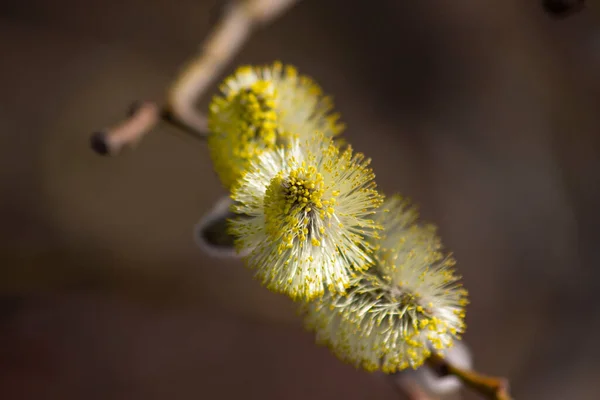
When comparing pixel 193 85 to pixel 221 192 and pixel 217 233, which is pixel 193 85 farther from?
pixel 221 192

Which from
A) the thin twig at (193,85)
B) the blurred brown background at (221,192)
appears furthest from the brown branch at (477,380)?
the blurred brown background at (221,192)

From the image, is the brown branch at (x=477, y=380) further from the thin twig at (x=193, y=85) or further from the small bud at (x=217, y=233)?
the thin twig at (x=193, y=85)

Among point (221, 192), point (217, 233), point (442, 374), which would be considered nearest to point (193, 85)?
point (217, 233)

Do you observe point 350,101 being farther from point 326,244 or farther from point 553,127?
point 326,244

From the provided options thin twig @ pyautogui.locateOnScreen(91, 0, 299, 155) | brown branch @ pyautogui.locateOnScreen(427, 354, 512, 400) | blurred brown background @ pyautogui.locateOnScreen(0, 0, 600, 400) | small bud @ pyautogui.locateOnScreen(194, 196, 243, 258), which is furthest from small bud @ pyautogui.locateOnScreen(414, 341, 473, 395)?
blurred brown background @ pyautogui.locateOnScreen(0, 0, 600, 400)

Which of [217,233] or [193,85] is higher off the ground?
[193,85]

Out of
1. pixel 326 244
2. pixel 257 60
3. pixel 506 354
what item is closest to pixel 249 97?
pixel 326 244
